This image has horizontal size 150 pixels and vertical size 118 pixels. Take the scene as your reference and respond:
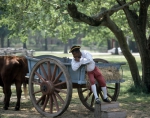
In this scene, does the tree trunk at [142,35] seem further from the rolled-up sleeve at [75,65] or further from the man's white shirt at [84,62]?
the rolled-up sleeve at [75,65]

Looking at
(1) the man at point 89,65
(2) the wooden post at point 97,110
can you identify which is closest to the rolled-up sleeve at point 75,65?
(1) the man at point 89,65

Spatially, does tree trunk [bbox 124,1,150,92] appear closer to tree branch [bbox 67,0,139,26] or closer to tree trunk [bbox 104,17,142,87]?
tree trunk [bbox 104,17,142,87]

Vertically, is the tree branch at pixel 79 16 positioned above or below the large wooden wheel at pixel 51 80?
above

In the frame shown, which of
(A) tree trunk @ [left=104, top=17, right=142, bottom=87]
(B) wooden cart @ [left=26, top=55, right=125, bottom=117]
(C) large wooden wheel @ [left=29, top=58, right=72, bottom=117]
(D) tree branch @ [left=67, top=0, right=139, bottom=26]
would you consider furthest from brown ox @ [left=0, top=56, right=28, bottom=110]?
(A) tree trunk @ [left=104, top=17, right=142, bottom=87]

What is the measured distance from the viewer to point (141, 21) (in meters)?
12.5

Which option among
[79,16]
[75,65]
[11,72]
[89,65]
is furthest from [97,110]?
[79,16]

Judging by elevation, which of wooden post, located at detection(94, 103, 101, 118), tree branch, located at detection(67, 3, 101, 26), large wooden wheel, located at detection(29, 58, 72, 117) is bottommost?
wooden post, located at detection(94, 103, 101, 118)

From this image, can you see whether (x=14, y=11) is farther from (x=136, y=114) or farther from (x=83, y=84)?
(x=136, y=114)

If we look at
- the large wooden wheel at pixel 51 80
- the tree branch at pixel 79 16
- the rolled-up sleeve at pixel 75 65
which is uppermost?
the tree branch at pixel 79 16

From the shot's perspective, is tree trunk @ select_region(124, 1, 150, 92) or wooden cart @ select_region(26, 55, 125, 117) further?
tree trunk @ select_region(124, 1, 150, 92)

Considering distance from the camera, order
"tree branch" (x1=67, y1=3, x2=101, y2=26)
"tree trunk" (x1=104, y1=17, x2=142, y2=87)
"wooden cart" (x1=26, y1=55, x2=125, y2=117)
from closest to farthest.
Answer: "wooden cart" (x1=26, y1=55, x2=125, y2=117) < "tree branch" (x1=67, y1=3, x2=101, y2=26) < "tree trunk" (x1=104, y1=17, x2=142, y2=87)

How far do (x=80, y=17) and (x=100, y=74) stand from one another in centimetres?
347

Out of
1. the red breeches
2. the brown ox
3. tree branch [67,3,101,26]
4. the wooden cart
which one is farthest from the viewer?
tree branch [67,3,101,26]

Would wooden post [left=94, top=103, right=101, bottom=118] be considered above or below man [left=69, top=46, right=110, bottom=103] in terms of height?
below
